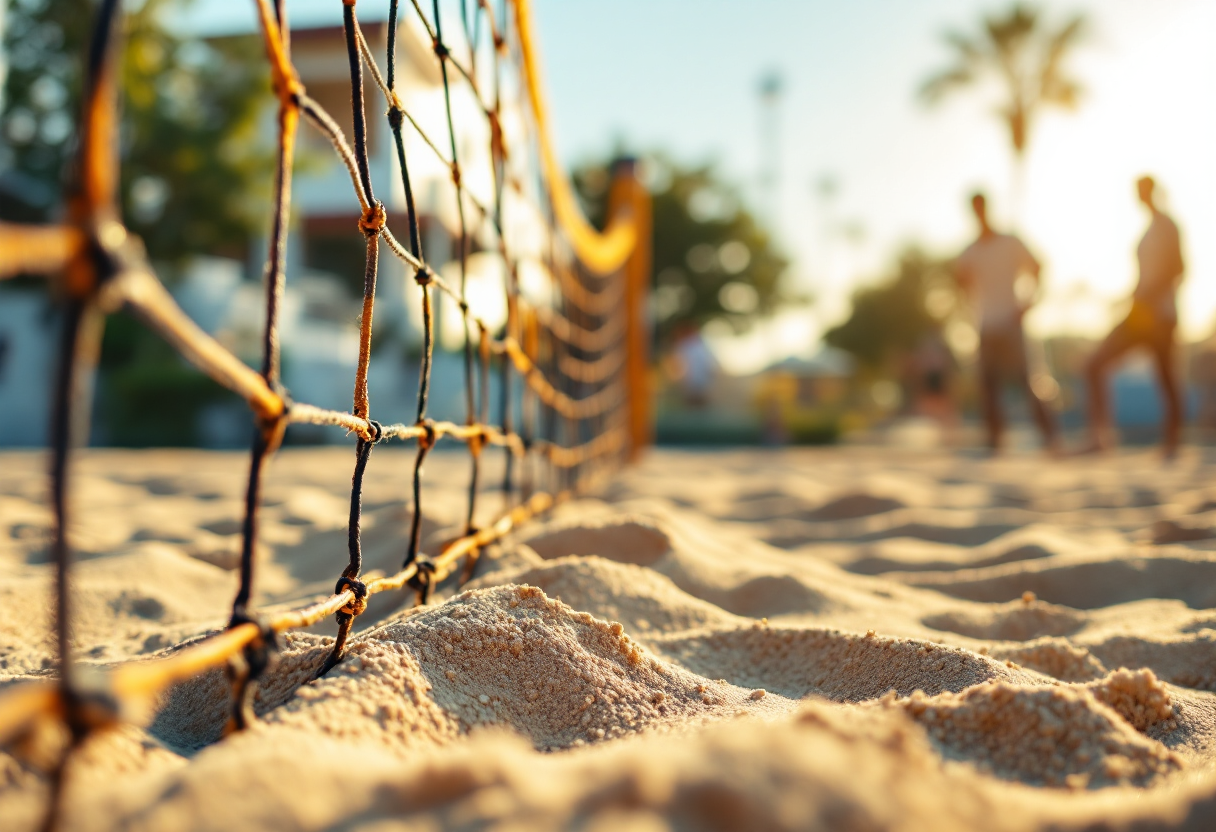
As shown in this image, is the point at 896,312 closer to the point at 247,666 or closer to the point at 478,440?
the point at 478,440

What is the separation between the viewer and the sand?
542 mm

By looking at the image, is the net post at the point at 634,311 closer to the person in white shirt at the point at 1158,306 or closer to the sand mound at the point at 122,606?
the person in white shirt at the point at 1158,306

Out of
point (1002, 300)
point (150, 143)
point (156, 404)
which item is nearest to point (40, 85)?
point (150, 143)

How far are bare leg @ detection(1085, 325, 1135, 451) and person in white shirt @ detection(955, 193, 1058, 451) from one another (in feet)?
0.70

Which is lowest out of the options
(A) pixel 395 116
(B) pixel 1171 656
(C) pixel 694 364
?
(B) pixel 1171 656

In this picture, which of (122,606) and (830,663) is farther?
(122,606)

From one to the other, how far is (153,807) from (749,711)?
0.59 m

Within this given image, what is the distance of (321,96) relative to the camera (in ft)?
43.1

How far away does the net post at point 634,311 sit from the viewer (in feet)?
17.9

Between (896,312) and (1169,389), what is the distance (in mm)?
21629

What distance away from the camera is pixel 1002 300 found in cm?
543

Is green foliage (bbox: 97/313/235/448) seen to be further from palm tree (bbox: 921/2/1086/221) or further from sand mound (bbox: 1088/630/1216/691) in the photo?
palm tree (bbox: 921/2/1086/221)

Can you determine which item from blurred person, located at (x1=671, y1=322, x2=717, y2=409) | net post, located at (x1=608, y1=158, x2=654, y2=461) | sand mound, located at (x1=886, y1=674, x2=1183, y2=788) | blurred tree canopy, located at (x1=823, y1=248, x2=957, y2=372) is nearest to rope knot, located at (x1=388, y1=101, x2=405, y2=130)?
sand mound, located at (x1=886, y1=674, x2=1183, y2=788)

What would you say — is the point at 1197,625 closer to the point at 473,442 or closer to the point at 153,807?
the point at 473,442
